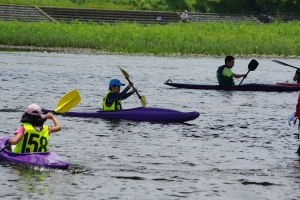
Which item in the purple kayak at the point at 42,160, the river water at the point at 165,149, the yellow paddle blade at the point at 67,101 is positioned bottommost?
the river water at the point at 165,149

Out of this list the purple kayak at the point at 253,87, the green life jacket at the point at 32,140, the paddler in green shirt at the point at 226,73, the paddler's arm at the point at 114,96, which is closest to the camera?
the green life jacket at the point at 32,140

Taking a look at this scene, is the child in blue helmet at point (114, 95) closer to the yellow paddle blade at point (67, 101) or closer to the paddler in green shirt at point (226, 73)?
the yellow paddle blade at point (67, 101)

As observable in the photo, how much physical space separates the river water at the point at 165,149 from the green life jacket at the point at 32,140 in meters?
0.32

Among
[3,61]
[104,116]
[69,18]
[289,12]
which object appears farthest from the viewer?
[289,12]

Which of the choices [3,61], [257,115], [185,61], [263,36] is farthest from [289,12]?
[257,115]

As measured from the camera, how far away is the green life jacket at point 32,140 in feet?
41.5

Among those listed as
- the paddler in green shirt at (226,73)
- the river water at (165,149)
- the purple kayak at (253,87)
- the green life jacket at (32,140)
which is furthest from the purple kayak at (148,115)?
the purple kayak at (253,87)

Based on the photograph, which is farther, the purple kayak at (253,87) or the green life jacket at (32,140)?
the purple kayak at (253,87)

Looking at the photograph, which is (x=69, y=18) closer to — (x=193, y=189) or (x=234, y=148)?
(x=234, y=148)

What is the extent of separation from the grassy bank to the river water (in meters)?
15.6

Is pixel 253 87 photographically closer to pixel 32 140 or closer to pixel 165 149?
pixel 165 149

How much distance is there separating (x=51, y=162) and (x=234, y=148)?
470 centimetres

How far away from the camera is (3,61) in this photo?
122ft

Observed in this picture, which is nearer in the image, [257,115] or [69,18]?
[257,115]
